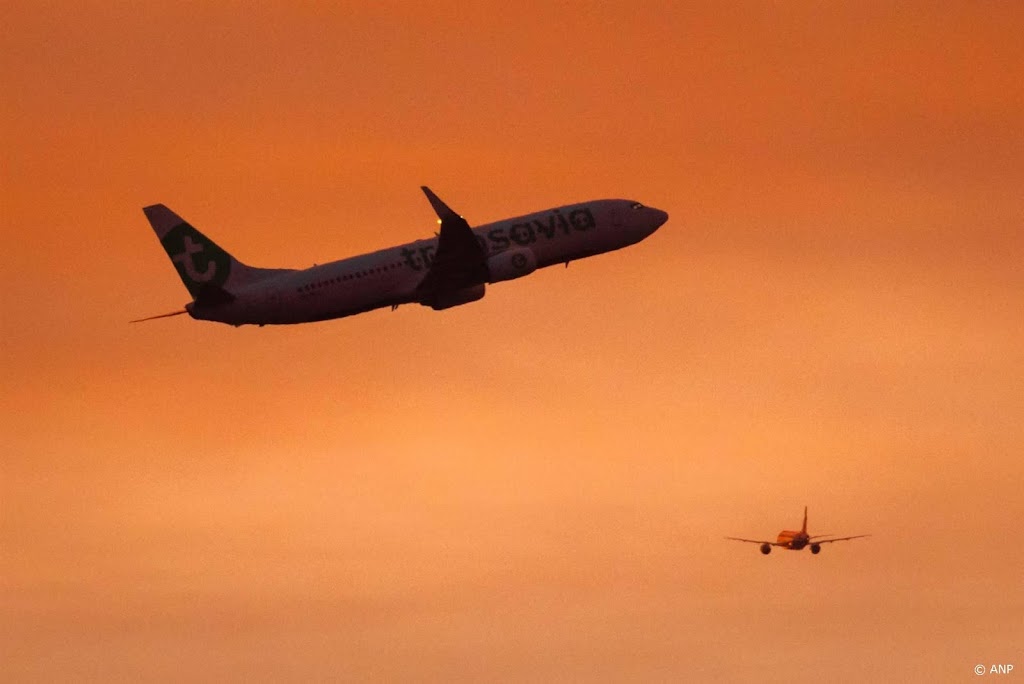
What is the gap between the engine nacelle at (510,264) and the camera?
15100cm

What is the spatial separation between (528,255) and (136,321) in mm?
23874

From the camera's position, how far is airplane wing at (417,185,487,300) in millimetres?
149000

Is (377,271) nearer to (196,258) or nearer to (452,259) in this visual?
(452,259)

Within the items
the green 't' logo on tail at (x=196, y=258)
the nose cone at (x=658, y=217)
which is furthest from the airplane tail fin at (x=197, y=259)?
the nose cone at (x=658, y=217)

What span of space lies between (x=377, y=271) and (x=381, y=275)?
0.33m

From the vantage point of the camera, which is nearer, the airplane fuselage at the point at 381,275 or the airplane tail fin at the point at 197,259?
the airplane fuselage at the point at 381,275

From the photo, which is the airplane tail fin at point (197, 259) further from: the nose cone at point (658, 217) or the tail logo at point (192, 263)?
→ the nose cone at point (658, 217)

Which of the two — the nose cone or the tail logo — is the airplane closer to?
the tail logo

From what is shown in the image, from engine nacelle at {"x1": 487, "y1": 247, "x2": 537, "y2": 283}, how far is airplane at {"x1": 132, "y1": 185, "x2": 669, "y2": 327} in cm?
6

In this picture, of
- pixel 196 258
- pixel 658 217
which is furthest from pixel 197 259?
pixel 658 217

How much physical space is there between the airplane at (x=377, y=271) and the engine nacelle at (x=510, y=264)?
2.2 inches

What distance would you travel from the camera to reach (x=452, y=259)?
149625 mm

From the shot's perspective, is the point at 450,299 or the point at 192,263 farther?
the point at 192,263

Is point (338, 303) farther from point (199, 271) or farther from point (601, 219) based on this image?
point (601, 219)
